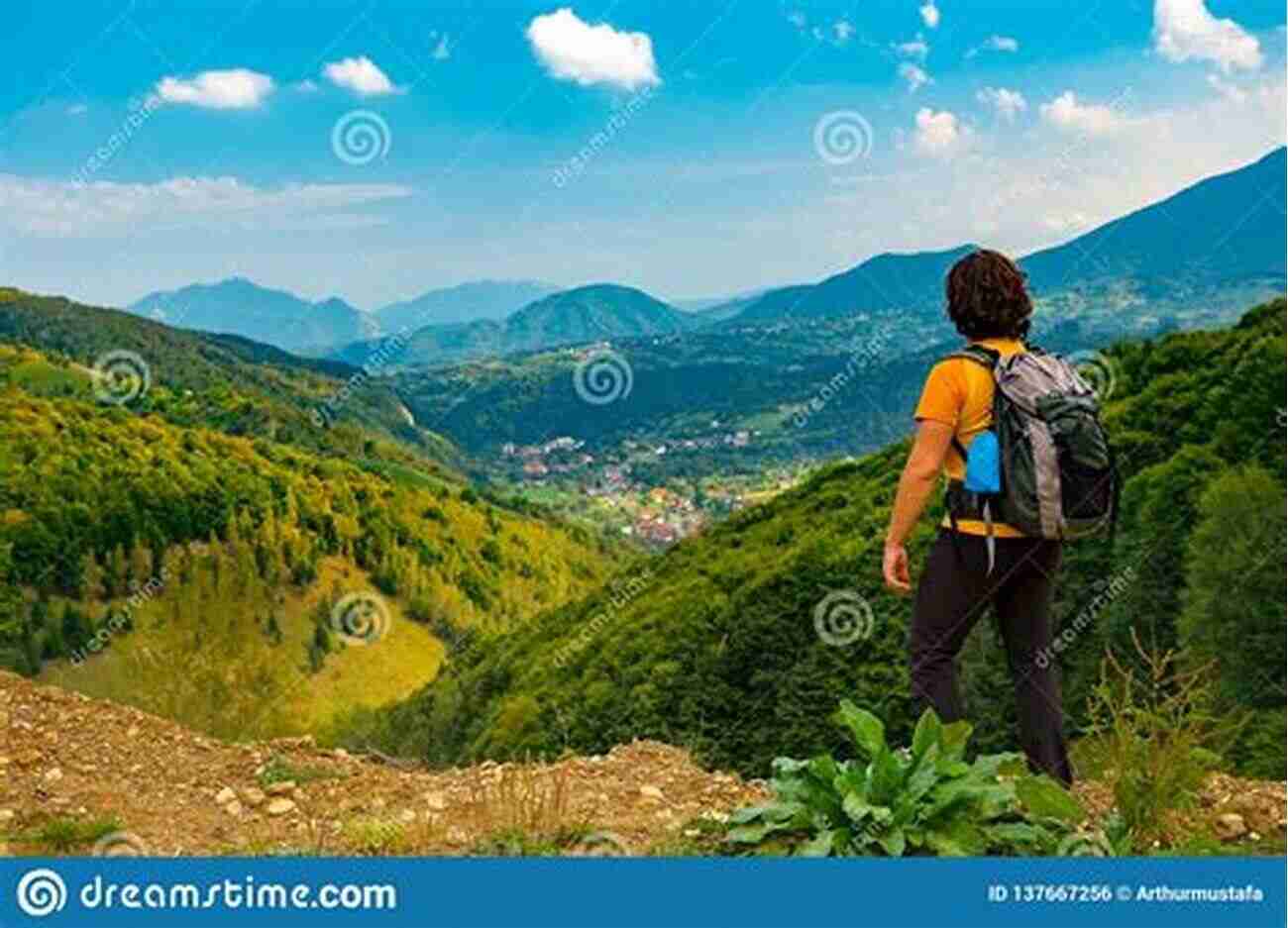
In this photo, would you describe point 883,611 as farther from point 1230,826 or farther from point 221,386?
point 221,386

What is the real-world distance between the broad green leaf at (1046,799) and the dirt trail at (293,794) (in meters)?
1.35

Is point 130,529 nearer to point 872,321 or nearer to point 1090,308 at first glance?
point 872,321

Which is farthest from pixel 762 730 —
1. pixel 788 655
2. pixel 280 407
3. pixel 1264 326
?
pixel 280 407

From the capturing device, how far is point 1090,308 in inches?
3452

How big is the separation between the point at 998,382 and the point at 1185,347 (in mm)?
40611

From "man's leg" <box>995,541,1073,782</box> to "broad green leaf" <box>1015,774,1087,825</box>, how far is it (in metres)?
0.28

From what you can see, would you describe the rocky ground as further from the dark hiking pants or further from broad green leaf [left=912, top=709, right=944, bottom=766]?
broad green leaf [left=912, top=709, right=944, bottom=766]

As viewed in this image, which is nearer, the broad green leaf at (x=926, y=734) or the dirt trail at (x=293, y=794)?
the broad green leaf at (x=926, y=734)

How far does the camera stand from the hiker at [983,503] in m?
5.38

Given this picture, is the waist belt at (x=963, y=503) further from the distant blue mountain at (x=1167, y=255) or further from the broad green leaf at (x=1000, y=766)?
the distant blue mountain at (x=1167, y=255)

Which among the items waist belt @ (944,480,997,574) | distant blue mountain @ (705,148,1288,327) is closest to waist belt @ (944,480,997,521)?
waist belt @ (944,480,997,574)

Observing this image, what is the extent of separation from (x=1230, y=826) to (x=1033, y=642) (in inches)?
57.0

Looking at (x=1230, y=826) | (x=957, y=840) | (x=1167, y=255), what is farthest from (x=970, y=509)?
(x=1167, y=255)

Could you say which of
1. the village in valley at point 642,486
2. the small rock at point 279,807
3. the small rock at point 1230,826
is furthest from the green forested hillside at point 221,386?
the small rock at point 1230,826
